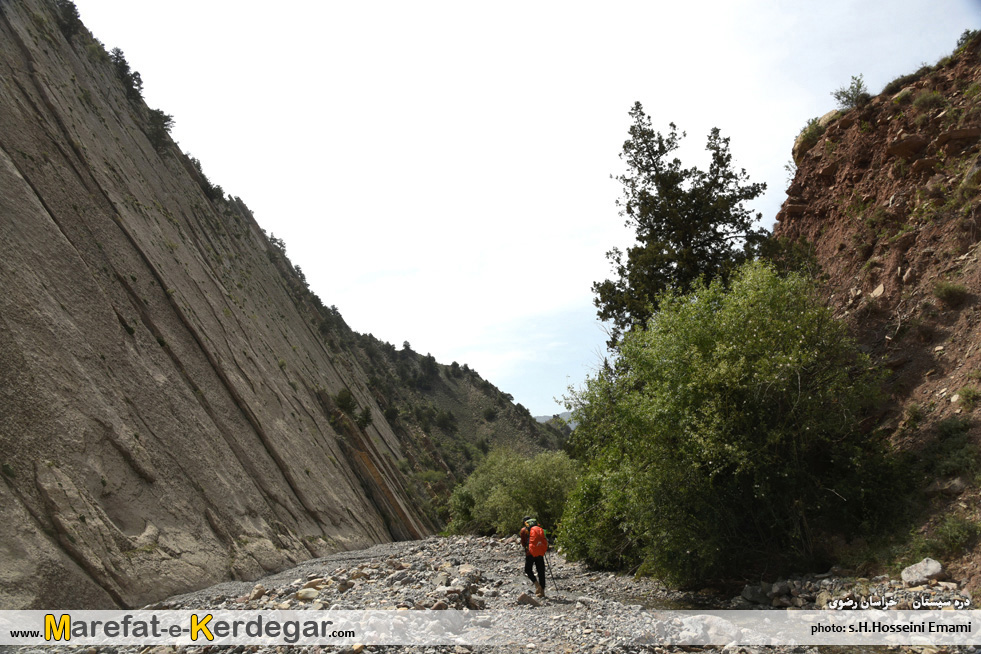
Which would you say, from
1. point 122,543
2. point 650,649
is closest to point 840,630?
point 650,649

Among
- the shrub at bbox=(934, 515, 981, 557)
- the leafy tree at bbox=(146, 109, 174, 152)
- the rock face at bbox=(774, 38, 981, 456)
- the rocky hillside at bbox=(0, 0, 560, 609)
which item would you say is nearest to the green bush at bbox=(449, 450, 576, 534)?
the rocky hillside at bbox=(0, 0, 560, 609)

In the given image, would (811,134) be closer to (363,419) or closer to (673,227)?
(673,227)

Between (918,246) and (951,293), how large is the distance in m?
2.33

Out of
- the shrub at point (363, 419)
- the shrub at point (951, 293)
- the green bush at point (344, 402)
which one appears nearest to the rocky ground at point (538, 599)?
the shrub at point (951, 293)

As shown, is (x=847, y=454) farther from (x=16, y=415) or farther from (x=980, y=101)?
(x=16, y=415)

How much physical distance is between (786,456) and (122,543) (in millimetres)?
14770

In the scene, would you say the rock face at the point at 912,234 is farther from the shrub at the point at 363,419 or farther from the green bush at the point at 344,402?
the shrub at the point at 363,419

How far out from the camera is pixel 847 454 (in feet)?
42.3

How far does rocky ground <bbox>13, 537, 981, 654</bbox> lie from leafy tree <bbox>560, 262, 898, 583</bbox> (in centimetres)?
123

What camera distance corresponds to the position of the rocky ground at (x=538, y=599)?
909cm

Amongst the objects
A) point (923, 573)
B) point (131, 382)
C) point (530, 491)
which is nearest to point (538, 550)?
point (923, 573)

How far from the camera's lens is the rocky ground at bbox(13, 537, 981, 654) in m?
9.09

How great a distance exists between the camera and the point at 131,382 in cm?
1694

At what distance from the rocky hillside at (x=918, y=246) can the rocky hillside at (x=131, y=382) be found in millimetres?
16346
